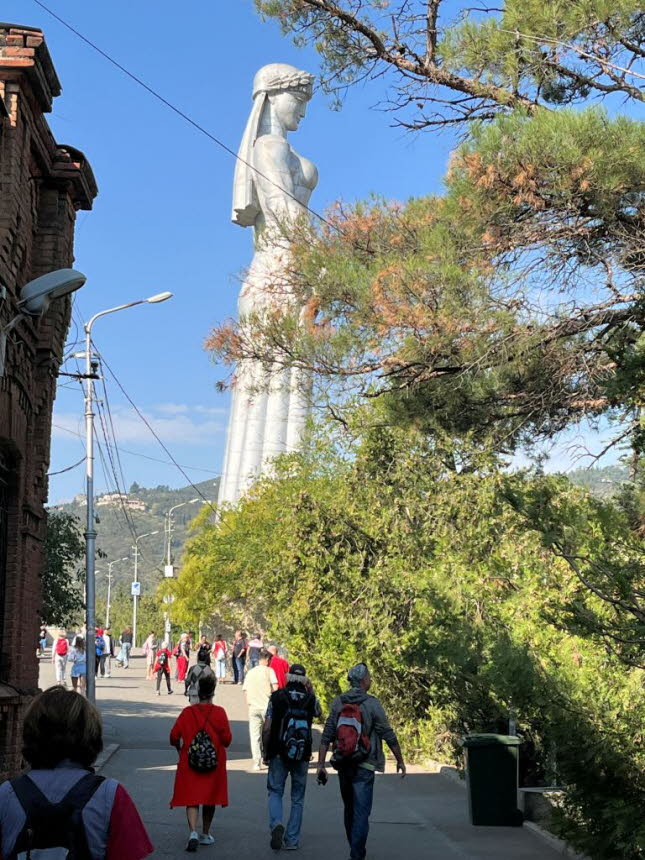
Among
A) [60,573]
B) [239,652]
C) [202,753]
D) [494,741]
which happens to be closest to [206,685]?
[202,753]

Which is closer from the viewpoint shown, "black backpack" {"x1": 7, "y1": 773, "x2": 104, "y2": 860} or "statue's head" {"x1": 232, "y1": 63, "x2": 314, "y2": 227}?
"black backpack" {"x1": 7, "y1": 773, "x2": 104, "y2": 860}

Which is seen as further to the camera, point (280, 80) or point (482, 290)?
point (280, 80)

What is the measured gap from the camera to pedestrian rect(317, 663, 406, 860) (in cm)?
918

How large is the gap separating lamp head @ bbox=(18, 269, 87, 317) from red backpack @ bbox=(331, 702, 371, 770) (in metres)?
4.16

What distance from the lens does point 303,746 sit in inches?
413

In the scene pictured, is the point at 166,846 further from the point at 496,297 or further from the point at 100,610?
the point at 100,610

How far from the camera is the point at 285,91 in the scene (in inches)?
2511

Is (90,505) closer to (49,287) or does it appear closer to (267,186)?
(49,287)

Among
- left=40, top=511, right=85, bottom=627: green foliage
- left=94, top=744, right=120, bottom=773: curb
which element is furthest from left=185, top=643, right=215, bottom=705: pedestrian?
left=40, top=511, right=85, bottom=627: green foliage

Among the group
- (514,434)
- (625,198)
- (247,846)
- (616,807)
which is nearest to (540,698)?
(616,807)

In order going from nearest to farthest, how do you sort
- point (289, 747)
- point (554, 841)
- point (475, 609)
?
point (554, 841) < point (289, 747) < point (475, 609)

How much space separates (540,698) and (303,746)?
3083 millimetres

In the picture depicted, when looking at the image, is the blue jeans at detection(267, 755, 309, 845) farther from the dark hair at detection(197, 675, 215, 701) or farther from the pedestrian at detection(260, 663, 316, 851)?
the dark hair at detection(197, 675, 215, 701)

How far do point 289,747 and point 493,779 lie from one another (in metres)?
2.17
